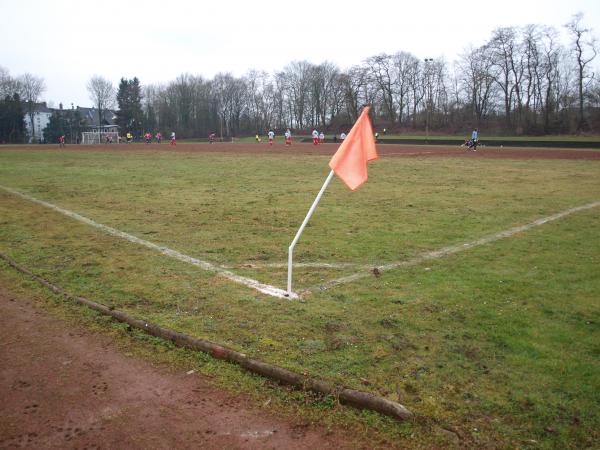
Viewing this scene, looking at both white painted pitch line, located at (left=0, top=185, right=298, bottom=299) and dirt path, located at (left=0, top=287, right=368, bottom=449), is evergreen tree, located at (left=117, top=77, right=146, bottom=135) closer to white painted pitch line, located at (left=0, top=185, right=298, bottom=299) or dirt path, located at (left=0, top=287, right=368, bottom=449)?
white painted pitch line, located at (left=0, top=185, right=298, bottom=299)

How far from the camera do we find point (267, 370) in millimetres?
3906

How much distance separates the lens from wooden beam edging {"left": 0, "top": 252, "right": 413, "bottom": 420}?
3.41m

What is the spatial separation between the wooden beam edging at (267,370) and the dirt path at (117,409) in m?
0.35

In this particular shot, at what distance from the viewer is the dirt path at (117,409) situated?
314 centimetres

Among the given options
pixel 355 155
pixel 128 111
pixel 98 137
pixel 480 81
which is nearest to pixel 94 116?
pixel 128 111

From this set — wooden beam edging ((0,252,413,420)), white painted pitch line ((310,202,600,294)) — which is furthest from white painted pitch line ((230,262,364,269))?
wooden beam edging ((0,252,413,420))

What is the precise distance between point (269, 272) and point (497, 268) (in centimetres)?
329

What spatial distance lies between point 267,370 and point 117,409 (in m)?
1.17

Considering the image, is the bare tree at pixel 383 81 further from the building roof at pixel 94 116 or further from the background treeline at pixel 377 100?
the building roof at pixel 94 116

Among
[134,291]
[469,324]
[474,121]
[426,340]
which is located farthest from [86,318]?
[474,121]

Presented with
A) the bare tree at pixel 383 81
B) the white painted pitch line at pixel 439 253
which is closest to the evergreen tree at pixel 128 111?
the bare tree at pixel 383 81

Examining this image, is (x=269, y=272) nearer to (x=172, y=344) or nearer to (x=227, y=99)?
(x=172, y=344)

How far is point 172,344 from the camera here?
446cm

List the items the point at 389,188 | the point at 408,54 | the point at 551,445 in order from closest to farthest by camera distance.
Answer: the point at 551,445 < the point at 389,188 < the point at 408,54
